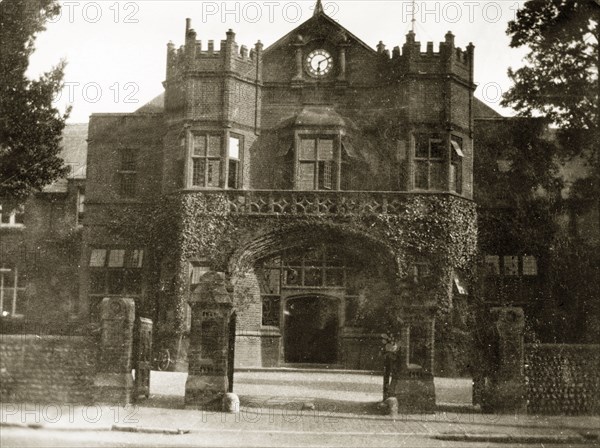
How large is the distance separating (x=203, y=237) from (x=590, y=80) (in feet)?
39.3

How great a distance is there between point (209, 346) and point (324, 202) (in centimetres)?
972

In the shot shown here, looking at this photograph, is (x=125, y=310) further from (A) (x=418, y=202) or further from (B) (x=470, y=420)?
(A) (x=418, y=202)

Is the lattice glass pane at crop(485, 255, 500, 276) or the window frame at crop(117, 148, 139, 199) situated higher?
the window frame at crop(117, 148, 139, 199)

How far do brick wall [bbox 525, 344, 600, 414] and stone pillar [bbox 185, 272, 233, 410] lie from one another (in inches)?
226

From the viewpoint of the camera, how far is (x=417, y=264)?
22.4 meters

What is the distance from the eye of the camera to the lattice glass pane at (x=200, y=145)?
75.9ft

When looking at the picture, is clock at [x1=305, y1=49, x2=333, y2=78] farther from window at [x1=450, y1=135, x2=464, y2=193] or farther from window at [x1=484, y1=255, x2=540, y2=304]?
window at [x1=484, y1=255, x2=540, y2=304]

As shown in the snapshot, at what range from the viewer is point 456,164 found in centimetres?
2327

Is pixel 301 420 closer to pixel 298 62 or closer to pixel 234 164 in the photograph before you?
pixel 234 164

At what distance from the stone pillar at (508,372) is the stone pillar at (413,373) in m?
1.15

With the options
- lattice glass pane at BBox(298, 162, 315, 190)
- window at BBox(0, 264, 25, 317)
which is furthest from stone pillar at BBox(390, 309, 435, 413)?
window at BBox(0, 264, 25, 317)

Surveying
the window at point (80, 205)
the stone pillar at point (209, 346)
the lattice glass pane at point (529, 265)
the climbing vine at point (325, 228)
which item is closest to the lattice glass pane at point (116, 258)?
the climbing vine at point (325, 228)

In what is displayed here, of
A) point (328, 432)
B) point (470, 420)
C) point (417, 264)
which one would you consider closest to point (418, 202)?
point (417, 264)

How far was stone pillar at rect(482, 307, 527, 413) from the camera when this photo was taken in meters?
13.5
